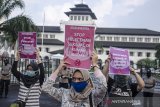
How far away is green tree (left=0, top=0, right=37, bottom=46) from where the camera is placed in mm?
24025

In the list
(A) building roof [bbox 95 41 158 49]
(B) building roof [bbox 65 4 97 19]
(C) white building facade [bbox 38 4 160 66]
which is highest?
(B) building roof [bbox 65 4 97 19]

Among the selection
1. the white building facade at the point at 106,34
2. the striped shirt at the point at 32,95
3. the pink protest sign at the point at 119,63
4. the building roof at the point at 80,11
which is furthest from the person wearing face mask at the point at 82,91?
the building roof at the point at 80,11

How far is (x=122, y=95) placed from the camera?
738 centimetres

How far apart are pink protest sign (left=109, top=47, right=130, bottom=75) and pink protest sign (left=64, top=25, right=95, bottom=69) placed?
6.14 ft

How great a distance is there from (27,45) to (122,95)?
7.56ft

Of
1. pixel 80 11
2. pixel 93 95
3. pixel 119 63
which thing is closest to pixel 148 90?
pixel 119 63

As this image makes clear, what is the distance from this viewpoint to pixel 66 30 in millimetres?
5156

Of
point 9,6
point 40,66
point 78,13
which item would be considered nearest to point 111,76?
point 40,66

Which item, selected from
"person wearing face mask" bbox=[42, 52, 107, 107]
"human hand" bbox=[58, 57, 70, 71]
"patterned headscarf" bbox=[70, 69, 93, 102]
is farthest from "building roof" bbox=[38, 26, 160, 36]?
"patterned headscarf" bbox=[70, 69, 93, 102]

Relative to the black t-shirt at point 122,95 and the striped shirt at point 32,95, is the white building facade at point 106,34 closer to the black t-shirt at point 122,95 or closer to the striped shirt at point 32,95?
the black t-shirt at point 122,95

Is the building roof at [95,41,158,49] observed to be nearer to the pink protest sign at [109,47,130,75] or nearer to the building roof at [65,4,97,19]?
the building roof at [65,4,97,19]

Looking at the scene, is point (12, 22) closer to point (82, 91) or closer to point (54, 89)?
point (54, 89)

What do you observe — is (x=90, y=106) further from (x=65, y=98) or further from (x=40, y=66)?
(x=40, y=66)

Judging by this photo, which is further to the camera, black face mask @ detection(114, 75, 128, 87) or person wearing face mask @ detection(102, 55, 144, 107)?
black face mask @ detection(114, 75, 128, 87)
